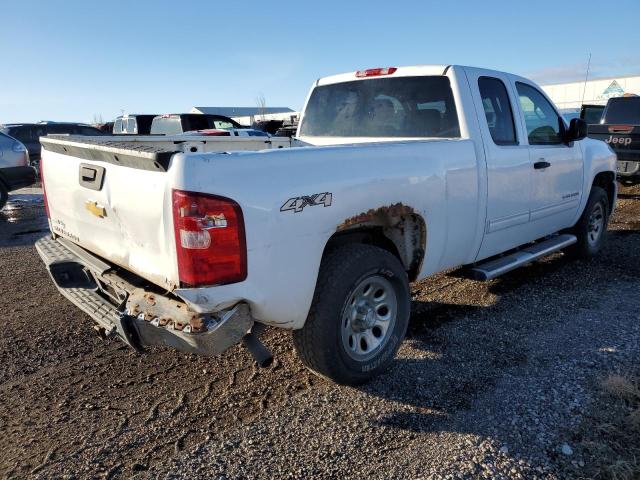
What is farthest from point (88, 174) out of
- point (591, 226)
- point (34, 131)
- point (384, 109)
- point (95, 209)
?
point (34, 131)

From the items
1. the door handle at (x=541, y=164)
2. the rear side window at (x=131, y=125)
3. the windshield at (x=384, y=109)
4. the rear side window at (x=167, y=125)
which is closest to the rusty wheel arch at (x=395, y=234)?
the windshield at (x=384, y=109)

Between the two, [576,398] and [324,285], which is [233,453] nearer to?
[324,285]

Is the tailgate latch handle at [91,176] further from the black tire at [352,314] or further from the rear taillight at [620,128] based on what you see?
the rear taillight at [620,128]

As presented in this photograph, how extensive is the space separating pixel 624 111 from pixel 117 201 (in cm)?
1159

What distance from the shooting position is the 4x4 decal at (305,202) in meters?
2.52

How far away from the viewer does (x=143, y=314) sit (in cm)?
256

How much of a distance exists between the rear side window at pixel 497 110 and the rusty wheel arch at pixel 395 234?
1265mm

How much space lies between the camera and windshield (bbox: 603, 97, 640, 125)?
10.7m

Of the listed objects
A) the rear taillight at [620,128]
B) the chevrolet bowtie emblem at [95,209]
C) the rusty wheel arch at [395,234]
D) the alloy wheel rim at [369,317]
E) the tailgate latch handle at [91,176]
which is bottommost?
the alloy wheel rim at [369,317]

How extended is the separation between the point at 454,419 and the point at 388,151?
1651 millimetres

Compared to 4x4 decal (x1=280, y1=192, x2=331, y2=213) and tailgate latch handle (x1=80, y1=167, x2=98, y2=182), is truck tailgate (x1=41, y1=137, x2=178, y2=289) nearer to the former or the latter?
tailgate latch handle (x1=80, y1=167, x2=98, y2=182)

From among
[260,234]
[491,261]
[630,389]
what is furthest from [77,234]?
[630,389]

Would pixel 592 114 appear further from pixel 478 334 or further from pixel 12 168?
pixel 12 168

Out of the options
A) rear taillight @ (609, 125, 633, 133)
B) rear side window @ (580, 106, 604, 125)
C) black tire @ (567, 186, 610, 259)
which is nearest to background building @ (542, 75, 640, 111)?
rear side window @ (580, 106, 604, 125)
